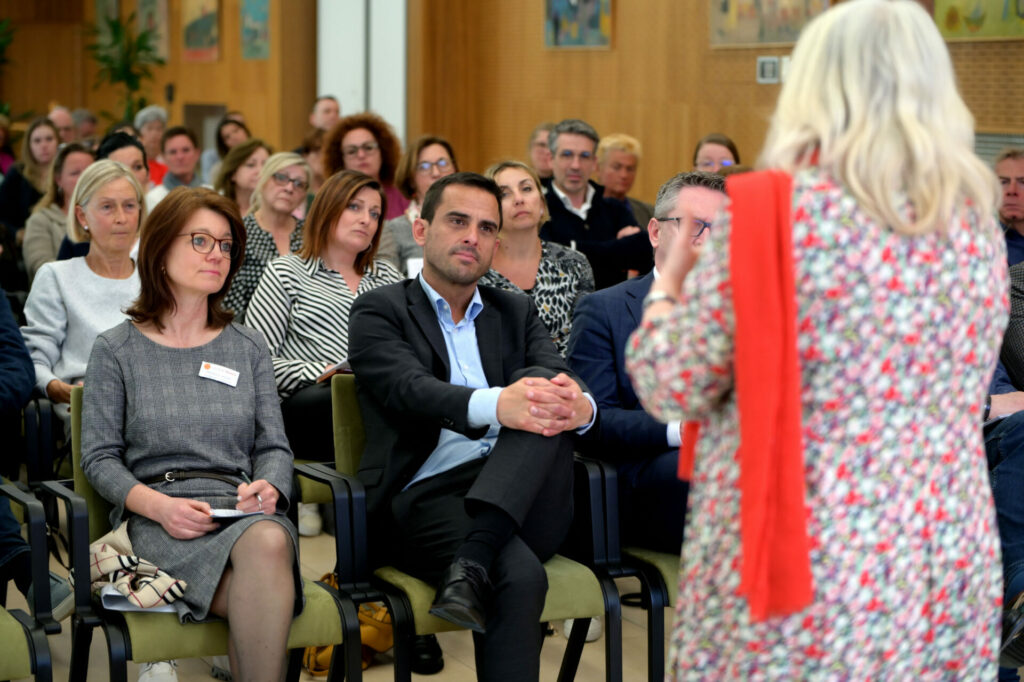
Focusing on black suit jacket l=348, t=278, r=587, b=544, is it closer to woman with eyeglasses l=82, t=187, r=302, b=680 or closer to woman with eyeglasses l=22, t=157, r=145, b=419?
woman with eyeglasses l=82, t=187, r=302, b=680

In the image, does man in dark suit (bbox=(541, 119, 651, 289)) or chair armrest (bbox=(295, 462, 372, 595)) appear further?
man in dark suit (bbox=(541, 119, 651, 289))

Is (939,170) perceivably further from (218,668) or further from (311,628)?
(218,668)

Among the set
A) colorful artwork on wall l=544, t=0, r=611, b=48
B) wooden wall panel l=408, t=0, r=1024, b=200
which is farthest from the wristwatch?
colorful artwork on wall l=544, t=0, r=611, b=48

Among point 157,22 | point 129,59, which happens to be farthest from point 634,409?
point 129,59

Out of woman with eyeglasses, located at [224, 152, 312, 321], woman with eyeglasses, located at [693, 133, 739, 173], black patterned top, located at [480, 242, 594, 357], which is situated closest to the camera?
black patterned top, located at [480, 242, 594, 357]

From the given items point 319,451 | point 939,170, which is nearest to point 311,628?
point 319,451

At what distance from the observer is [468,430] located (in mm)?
2910

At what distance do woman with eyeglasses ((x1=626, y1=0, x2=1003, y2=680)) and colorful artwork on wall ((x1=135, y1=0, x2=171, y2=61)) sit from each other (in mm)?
14292

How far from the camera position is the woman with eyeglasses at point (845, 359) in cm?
162

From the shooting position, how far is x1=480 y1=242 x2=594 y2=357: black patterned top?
14.5 feet

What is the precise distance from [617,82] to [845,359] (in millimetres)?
6554

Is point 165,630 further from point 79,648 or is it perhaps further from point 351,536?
point 351,536

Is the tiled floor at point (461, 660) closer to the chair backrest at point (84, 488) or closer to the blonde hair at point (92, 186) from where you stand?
the chair backrest at point (84, 488)

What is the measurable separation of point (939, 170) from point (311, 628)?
5.80ft
